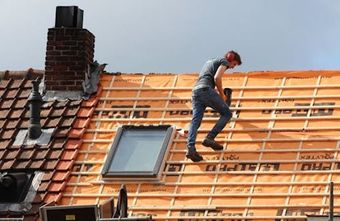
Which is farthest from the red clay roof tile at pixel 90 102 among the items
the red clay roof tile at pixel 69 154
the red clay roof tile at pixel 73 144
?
the red clay roof tile at pixel 69 154

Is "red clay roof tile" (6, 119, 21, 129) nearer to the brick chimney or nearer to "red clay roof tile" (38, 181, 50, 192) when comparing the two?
the brick chimney

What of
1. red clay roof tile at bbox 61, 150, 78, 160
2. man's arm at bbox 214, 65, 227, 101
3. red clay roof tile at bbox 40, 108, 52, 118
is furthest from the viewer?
red clay roof tile at bbox 40, 108, 52, 118

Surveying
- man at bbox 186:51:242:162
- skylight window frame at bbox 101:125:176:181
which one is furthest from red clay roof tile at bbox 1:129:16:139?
man at bbox 186:51:242:162

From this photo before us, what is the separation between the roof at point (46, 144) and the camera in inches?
701

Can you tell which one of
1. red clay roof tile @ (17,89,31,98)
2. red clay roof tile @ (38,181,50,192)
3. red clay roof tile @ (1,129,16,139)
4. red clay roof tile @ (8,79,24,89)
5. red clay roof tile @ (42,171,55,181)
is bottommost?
red clay roof tile @ (38,181,50,192)

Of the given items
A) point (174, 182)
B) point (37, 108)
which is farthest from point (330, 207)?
point (37, 108)

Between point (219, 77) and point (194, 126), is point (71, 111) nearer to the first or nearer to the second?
point (194, 126)

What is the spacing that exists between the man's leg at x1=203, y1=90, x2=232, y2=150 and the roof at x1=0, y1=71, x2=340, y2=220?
240 mm

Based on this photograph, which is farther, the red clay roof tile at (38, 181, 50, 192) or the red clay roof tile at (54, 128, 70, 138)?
the red clay roof tile at (54, 128, 70, 138)

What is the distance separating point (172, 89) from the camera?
62.9 ft

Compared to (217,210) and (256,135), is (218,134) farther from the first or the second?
(217,210)

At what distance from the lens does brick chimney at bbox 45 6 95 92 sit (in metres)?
19.8

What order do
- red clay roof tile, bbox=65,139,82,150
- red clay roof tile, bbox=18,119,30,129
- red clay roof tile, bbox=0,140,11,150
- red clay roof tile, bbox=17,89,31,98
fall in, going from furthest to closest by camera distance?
red clay roof tile, bbox=17,89,31,98 → red clay roof tile, bbox=18,119,30,129 → red clay roof tile, bbox=0,140,11,150 → red clay roof tile, bbox=65,139,82,150

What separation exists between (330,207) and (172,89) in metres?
4.75
